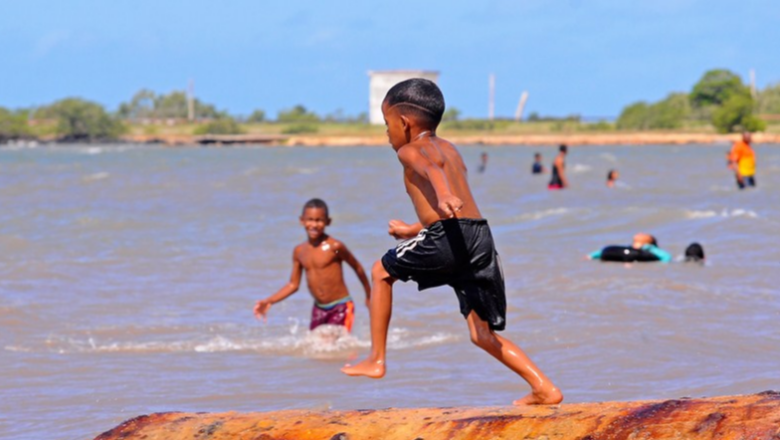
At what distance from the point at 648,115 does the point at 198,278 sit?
95762 mm

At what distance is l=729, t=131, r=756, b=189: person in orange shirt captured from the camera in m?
24.1

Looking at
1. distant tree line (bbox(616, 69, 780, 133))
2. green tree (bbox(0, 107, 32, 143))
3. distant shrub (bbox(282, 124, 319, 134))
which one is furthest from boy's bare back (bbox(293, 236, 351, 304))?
green tree (bbox(0, 107, 32, 143))

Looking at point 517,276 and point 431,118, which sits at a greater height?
point 431,118

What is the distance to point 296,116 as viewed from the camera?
130 meters

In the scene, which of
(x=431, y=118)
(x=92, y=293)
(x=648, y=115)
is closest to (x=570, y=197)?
(x=92, y=293)

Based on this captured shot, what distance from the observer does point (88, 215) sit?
893 inches

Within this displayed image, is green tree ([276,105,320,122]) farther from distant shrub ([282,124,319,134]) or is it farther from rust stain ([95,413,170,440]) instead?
rust stain ([95,413,170,440])

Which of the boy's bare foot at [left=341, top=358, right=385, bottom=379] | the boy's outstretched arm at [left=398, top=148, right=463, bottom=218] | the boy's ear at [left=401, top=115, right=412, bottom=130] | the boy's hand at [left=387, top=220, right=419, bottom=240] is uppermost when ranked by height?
the boy's ear at [left=401, top=115, right=412, bottom=130]

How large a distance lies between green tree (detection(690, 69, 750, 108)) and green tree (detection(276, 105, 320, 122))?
4019 cm

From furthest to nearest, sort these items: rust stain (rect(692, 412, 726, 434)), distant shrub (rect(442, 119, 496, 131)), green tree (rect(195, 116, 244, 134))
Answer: green tree (rect(195, 116, 244, 134))
distant shrub (rect(442, 119, 496, 131))
rust stain (rect(692, 412, 726, 434))

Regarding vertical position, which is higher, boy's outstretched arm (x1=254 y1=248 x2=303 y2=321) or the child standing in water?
the child standing in water

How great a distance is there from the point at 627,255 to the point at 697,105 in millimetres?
99525

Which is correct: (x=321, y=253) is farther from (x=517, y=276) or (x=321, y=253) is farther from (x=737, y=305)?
(x=517, y=276)

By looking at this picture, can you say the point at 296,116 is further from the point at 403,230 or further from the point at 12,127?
the point at 403,230
